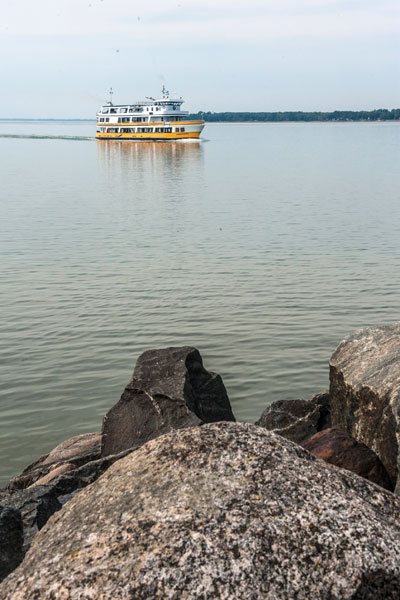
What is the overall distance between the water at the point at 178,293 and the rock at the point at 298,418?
202 cm

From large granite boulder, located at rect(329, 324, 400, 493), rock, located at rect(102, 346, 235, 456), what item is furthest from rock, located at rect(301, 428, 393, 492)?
rock, located at rect(102, 346, 235, 456)

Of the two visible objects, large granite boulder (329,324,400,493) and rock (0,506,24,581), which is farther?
large granite boulder (329,324,400,493)

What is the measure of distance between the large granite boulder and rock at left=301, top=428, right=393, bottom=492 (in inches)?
2.7

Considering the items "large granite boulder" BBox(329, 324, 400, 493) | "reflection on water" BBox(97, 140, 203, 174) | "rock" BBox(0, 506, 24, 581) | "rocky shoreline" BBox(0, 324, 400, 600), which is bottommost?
"reflection on water" BBox(97, 140, 203, 174)

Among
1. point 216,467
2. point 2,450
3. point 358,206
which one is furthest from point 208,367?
point 358,206

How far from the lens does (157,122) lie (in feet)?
327

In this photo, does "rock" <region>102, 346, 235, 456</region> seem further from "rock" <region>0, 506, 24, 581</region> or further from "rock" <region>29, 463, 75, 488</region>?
"rock" <region>0, 506, 24, 581</region>

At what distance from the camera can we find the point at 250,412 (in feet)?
33.0

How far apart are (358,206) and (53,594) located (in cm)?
3550

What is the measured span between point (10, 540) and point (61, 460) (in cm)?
368

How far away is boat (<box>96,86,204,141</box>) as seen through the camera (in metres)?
97.8

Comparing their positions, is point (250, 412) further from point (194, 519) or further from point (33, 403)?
point (194, 519)

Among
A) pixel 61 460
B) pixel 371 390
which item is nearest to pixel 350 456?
pixel 371 390

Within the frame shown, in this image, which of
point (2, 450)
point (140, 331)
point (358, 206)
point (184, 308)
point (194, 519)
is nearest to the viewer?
point (194, 519)
